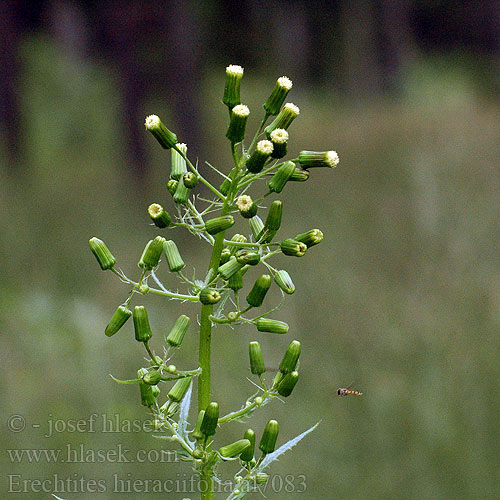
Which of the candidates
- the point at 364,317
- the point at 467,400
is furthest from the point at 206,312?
the point at 364,317

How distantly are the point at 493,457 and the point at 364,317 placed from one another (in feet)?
5.28

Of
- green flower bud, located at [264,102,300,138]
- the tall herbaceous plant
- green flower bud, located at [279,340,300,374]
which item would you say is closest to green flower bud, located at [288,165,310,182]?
the tall herbaceous plant

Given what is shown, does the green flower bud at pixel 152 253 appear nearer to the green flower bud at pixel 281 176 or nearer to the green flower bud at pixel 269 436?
the green flower bud at pixel 281 176

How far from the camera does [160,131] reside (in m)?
2.14

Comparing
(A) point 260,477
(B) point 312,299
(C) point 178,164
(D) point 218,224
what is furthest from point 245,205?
(B) point 312,299

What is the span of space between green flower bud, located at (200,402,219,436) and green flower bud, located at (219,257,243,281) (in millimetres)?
357

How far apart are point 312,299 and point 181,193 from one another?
4.17 meters

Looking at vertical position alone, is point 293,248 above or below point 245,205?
below

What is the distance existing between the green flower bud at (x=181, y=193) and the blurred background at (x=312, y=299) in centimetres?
286

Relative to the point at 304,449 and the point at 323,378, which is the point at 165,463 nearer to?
the point at 304,449

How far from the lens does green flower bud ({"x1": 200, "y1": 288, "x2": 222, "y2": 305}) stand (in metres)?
1.99

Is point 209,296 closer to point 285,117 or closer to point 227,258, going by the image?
point 227,258
